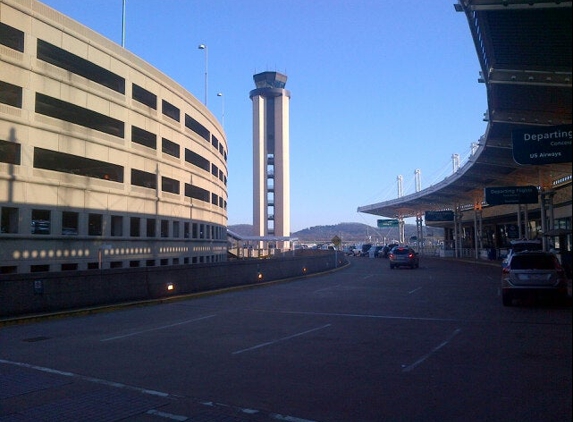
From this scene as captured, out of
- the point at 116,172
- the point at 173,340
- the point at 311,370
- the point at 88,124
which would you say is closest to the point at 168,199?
the point at 116,172

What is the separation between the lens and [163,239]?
44156 mm

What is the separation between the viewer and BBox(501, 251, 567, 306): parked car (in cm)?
1551

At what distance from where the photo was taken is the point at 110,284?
1866 cm

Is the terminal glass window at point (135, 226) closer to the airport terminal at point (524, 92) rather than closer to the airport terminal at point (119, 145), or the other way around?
the airport terminal at point (119, 145)

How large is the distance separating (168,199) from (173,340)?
111ft

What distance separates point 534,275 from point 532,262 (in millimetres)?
375

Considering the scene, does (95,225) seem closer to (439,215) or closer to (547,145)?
(547,145)

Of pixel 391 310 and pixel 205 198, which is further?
pixel 205 198

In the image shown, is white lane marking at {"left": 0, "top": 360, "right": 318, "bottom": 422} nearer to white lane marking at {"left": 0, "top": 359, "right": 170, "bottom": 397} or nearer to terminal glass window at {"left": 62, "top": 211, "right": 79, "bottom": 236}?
white lane marking at {"left": 0, "top": 359, "right": 170, "bottom": 397}

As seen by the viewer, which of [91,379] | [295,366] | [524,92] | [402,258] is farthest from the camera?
[402,258]

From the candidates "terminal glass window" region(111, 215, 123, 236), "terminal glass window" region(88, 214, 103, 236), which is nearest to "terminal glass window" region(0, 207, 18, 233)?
"terminal glass window" region(88, 214, 103, 236)

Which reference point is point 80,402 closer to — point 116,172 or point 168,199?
point 116,172

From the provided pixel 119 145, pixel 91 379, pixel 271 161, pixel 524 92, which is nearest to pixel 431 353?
pixel 91 379

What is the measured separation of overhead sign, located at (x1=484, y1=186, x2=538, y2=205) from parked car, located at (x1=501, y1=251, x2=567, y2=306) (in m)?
19.3
